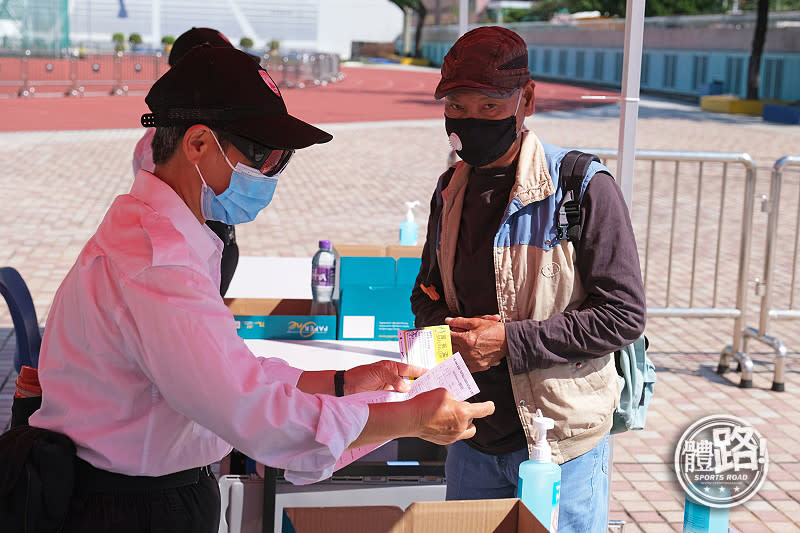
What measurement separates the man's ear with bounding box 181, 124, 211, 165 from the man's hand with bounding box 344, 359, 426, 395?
0.79 metres

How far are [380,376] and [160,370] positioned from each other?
876 millimetres

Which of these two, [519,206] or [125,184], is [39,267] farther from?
[519,206]

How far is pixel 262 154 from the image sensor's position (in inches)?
80.5

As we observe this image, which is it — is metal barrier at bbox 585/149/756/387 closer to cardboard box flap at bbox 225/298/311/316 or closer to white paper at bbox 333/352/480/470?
cardboard box flap at bbox 225/298/311/316

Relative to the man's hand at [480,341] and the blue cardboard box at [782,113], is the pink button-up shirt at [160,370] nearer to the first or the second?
the man's hand at [480,341]

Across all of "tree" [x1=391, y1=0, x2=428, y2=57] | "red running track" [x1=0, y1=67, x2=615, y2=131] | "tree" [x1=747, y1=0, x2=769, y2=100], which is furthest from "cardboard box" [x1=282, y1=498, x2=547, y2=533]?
"tree" [x1=391, y1=0, x2=428, y2=57]

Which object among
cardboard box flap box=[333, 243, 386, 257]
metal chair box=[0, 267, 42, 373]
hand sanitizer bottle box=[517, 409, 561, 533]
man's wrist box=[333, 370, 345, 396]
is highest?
man's wrist box=[333, 370, 345, 396]

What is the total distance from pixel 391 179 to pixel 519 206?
13965mm

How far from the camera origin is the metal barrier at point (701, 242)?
714 centimetres

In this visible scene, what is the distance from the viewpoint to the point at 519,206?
8.90ft

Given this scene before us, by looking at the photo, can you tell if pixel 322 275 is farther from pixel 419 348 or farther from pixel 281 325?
pixel 419 348

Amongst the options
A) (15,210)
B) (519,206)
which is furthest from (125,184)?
(519,206)

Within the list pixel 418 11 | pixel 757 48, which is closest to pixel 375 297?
pixel 757 48

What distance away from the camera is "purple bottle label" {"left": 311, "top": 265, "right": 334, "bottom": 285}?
4.56 m
